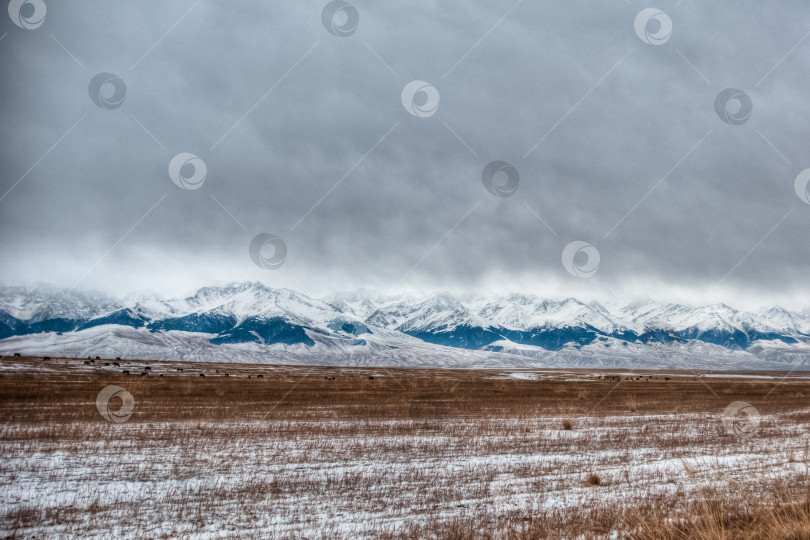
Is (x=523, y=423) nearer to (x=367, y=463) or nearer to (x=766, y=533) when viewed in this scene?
(x=367, y=463)

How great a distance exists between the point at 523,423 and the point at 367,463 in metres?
10.7

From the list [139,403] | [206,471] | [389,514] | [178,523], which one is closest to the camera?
[178,523]

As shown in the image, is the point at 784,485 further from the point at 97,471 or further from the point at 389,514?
the point at 97,471

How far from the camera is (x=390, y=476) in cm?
1260

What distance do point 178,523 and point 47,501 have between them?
2.93 metres

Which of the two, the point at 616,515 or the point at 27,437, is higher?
the point at 27,437

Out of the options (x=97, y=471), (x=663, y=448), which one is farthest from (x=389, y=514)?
(x=663, y=448)

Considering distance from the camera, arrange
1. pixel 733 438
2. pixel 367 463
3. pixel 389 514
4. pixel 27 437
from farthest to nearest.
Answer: pixel 733 438
pixel 27 437
pixel 367 463
pixel 389 514

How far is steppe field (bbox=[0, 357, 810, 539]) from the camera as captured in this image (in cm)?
875

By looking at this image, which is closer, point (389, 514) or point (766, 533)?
point (766, 533)

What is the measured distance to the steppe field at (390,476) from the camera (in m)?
8.75

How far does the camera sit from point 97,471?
1230 cm

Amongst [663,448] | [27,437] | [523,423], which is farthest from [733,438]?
[27,437]

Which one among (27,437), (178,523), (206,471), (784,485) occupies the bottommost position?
(784,485)
